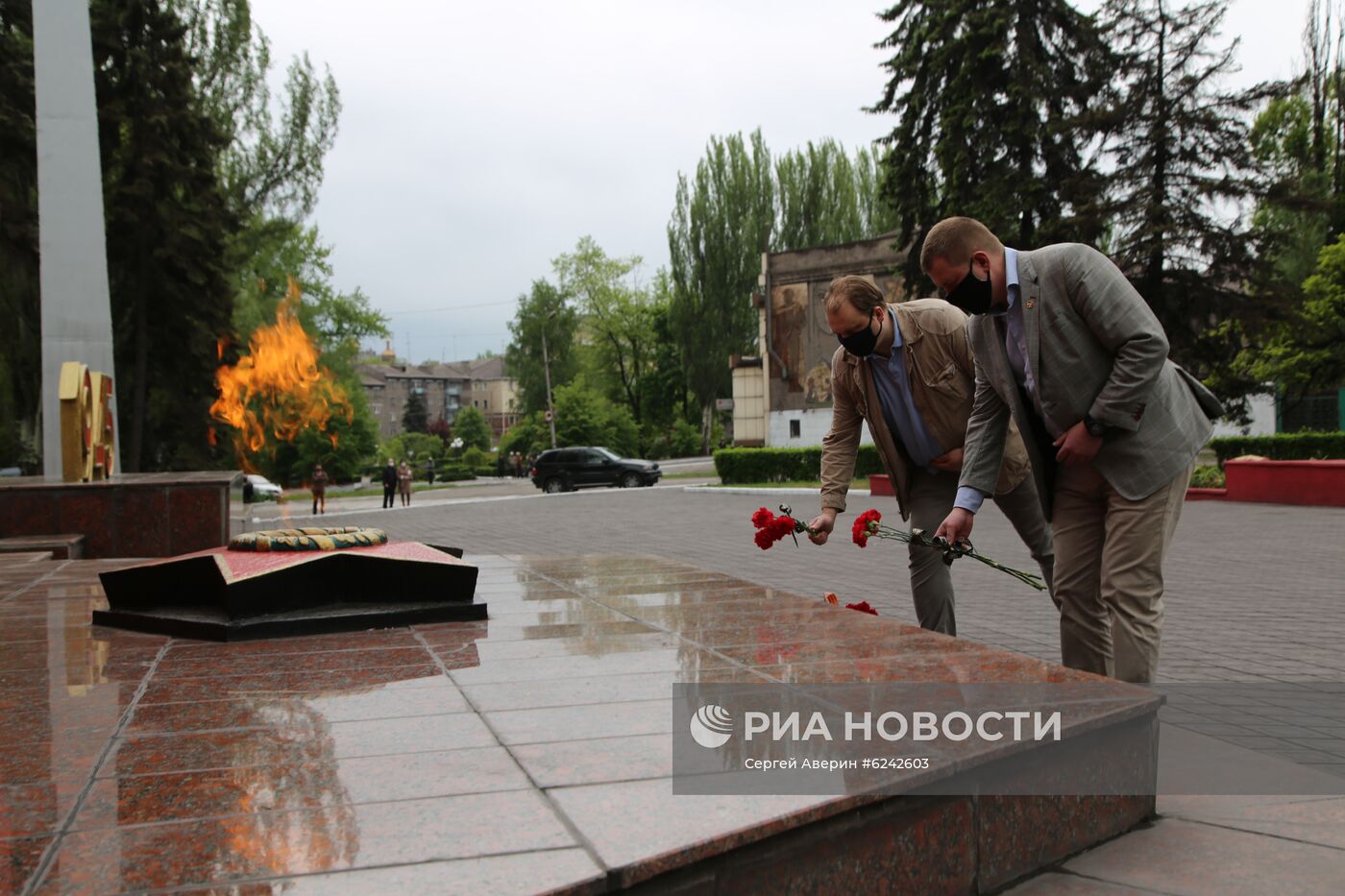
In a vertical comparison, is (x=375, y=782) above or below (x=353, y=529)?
below

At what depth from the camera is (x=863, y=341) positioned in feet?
14.5

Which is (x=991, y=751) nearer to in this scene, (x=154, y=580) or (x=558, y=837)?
(x=558, y=837)

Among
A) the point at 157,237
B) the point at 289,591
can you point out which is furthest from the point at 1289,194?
the point at 289,591

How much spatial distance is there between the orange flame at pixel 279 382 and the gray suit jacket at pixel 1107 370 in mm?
6728

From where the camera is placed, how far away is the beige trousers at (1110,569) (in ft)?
11.6

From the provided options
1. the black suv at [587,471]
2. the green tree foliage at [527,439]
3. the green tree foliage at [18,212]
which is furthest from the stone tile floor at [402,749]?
the green tree foliage at [527,439]

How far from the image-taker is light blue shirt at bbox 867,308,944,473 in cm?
451

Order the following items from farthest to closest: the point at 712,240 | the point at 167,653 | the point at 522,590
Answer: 1. the point at 712,240
2. the point at 522,590
3. the point at 167,653

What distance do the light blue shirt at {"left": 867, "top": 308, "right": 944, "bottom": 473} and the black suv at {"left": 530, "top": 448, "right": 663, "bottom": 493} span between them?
31640 mm

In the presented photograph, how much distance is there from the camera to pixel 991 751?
2598mm

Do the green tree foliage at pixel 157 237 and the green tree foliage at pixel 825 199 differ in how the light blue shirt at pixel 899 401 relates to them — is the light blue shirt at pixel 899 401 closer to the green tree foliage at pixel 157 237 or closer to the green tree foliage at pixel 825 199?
the green tree foliage at pixel 157 237

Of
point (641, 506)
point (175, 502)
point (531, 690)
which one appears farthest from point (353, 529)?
point (641, 506)

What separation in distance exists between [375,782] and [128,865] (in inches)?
23.1

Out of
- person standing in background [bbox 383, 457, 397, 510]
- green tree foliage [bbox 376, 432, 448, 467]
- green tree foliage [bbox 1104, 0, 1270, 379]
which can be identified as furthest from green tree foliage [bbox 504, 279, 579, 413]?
green tree foliage [bbox 1104, 0, 1270, 379]
